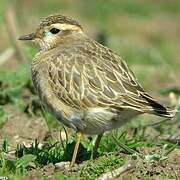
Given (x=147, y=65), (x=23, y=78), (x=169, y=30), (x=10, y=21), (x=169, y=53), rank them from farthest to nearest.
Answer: (x=169, y=30) → (x=169, y=53) → (x=147, y=65) → (x=10, y=21) → (x=23, y=78)

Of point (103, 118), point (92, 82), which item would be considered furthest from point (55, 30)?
point (103, 118)

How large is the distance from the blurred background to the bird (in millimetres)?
1263

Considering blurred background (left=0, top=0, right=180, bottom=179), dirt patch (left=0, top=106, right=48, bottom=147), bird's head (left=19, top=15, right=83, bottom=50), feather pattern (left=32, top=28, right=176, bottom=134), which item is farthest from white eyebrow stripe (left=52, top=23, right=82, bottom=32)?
dirt patch (left=0, top=106, right=48, bottom=147)

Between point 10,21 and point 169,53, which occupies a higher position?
point 10,21

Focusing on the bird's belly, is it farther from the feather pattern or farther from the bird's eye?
the bird's eye

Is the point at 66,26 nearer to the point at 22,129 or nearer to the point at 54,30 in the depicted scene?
the point at 54,30

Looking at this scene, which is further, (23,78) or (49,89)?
(23,78)

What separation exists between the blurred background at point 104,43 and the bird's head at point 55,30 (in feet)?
3.82

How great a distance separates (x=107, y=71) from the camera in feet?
25.1

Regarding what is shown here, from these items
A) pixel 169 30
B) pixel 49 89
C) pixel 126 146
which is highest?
pixel 49 89

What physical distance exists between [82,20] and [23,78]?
900 cm

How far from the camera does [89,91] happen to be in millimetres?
7469

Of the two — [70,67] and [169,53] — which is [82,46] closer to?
[70,67]

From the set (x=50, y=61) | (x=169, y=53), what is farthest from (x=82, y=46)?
(x=169, y=53)
